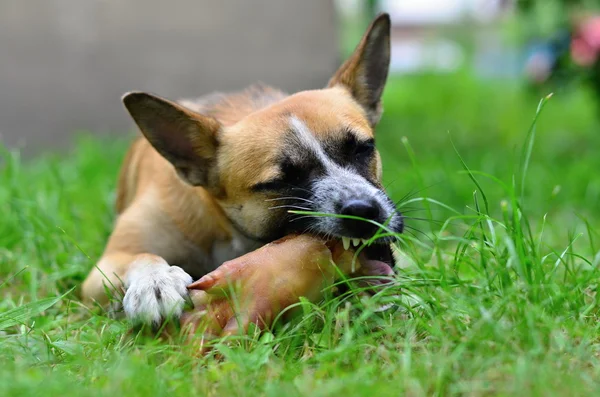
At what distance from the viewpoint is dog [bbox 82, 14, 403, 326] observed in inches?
118

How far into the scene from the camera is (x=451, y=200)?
540 centimetres

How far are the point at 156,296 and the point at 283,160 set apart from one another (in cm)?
84

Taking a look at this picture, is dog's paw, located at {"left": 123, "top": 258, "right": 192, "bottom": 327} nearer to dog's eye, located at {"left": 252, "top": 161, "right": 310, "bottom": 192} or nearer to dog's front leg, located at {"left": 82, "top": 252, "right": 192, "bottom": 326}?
dog's front leg, located at {"left": 82, "top": 252, "right": 192, "bottom": 326}

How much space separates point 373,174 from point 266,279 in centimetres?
93

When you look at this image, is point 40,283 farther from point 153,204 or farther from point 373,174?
point 373,174

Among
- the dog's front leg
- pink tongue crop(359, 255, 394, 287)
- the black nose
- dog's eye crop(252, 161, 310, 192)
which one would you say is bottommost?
pink tongue crop(359, 255, 394, 287)

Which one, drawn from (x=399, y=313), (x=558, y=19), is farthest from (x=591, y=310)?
(x=558, y=19)

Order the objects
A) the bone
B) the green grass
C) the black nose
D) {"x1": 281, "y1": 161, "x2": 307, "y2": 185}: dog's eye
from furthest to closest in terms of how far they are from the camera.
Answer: {"x1": 281, "y1": 161, "x2": 307, "y2": 185}: dog's eye
the black nose
the bone
the green grass

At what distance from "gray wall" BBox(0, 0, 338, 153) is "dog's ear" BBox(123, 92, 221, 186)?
216 inches

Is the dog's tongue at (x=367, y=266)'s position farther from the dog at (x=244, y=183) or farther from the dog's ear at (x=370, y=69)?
the dog's ear at (x=370, y=69)

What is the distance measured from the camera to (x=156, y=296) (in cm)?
285

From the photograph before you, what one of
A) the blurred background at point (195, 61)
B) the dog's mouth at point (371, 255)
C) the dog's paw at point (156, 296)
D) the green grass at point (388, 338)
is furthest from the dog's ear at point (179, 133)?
the blurred background at point (195, 61)

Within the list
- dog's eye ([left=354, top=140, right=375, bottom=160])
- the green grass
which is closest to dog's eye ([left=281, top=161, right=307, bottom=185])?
dog's eye ([left=354, top=140, right=375, bottom=160])

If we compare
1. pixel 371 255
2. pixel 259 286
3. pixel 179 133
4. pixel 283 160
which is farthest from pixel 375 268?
pixel 179 133
